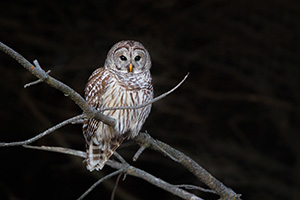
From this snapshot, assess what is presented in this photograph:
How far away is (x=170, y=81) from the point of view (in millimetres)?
4672

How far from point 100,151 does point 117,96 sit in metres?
0.37

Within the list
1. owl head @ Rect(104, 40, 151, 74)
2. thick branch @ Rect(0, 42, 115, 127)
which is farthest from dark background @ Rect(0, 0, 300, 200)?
thick branch @ Rect(0, 42, 115, 127)

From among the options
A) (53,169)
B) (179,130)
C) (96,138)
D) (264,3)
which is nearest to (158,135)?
(179,130)

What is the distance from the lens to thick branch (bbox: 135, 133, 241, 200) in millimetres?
2510

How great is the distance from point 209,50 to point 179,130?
84 centimetres

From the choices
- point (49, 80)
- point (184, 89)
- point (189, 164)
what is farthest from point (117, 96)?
point (184, 89)

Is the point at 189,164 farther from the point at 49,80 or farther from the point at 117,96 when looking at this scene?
the point at 49,80

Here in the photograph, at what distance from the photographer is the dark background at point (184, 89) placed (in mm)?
4551

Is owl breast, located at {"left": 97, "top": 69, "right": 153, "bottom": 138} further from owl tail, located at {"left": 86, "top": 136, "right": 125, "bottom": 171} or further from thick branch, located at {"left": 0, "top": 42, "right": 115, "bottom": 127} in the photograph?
thick branch, located at {"left": 0, "top": 42, "right": 115, "bottom": 127}

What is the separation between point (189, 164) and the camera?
99.7 inches

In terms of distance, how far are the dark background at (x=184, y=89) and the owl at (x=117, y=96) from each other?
1.44 metres

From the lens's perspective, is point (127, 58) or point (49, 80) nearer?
point (49, 80)

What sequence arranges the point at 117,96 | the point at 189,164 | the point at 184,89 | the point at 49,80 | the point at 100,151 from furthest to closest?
1. the point at 184,89
2. the point at 100,151
3. the point at 117,96
4. the point at 189,164
5. the point at 49,80

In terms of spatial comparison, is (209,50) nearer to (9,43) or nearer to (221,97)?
(221,97)
